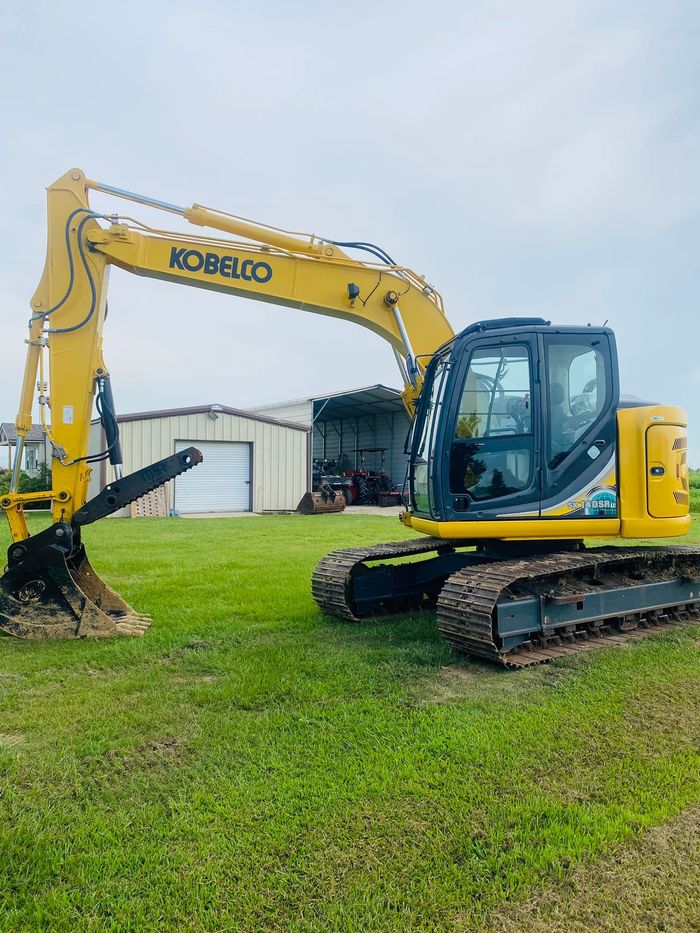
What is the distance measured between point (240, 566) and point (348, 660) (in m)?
5.13

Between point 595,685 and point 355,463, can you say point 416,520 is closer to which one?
point 595,685

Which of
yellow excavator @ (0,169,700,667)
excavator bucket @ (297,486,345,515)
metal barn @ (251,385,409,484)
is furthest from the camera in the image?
metal barn @ (251,385,409,484)

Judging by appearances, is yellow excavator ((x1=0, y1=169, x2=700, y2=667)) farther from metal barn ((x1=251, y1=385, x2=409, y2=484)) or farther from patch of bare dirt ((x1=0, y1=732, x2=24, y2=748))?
metal barn ((x1=251, y1=385, x2=409, y2=484))

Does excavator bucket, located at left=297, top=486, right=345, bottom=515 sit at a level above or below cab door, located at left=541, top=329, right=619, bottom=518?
below

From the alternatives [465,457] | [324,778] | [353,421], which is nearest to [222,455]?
[353,421]

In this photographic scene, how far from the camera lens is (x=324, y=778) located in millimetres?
3270

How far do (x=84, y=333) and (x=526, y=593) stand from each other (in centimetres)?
472

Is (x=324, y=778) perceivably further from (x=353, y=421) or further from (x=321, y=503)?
(x=353, y=421)

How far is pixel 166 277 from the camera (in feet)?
21.1

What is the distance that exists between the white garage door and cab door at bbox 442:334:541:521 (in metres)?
16.3

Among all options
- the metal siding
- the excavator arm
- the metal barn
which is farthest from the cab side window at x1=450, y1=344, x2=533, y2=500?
the metal barn

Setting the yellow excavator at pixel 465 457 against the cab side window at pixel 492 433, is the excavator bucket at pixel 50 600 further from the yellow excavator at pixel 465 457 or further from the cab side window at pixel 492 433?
the cab side window at pixel 492 433

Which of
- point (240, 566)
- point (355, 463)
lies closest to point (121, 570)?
point (240, 566)

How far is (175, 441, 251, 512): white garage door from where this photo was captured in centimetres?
2119
